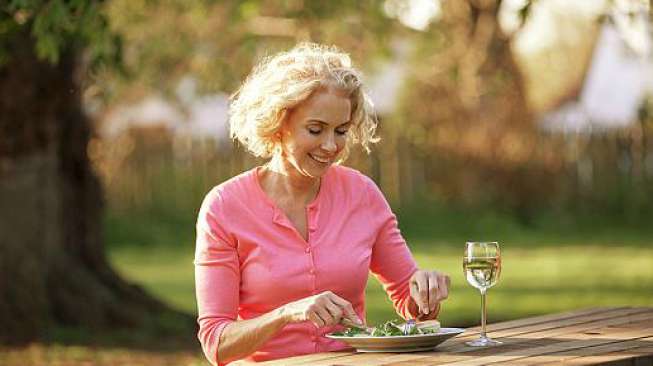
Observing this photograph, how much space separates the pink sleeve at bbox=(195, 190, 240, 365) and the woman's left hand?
1.65 feet

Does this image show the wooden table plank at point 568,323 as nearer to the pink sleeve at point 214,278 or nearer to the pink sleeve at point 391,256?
the pink sleeve at point 391,256

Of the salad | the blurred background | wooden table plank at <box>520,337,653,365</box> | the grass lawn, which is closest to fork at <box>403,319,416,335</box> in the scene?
the salad

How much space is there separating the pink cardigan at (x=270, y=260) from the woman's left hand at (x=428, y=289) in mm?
255

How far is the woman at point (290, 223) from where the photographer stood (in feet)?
14.1

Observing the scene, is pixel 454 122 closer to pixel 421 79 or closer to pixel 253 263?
pixel 421 79

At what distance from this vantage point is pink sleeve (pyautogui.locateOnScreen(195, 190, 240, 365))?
425 centimetres

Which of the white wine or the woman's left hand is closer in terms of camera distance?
the white wine

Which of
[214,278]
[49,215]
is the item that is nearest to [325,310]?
[214,278]

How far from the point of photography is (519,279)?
582 inches

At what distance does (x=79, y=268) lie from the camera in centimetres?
1114

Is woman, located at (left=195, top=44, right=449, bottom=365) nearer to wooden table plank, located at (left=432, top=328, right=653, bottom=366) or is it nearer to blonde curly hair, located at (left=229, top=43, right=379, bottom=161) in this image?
blonde curly hair, located at (left=229, top=43, right=379, bottom=161)

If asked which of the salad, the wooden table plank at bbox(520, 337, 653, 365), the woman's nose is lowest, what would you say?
the wooden table plank at bbox(520, 337, 653, 365)

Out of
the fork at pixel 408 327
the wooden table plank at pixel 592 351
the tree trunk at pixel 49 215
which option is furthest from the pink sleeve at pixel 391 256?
the tree trunk at pixel 49 215

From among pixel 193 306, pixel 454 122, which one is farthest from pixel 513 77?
pixel 193 306
